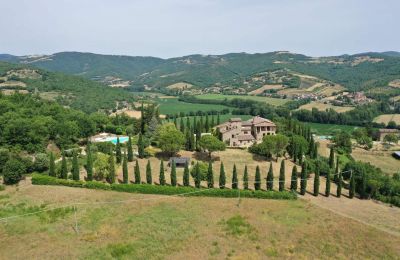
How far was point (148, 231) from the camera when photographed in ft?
119

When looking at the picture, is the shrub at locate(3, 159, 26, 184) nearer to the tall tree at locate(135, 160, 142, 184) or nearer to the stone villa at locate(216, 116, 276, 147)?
the tall tree at locate(135, 160, 142, 184)

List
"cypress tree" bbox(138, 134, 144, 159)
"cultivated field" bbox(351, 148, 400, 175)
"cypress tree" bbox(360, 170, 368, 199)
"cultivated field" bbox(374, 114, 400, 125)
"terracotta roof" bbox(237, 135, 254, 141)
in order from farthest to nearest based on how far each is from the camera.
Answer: "cultivated field" bbox(374, 114, 400, 125), "terracotta roof" bbox(237, 135, 254, 141), "cultivated field" bbox(351, 148, 400, 175), "cypress tree" bbox(138, 134, 144, 159), "cypress tree" bbox(360, 170, 368, 199)

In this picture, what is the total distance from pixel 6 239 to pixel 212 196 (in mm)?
24311

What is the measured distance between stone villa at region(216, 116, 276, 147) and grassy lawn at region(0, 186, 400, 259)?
2977cm

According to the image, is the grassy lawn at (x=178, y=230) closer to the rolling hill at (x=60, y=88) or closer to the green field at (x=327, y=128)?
the green field at (x=327, y=128)

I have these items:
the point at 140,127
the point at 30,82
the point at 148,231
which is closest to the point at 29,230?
the point at 148,231

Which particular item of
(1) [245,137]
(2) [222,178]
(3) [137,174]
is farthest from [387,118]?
(3) [137,174]

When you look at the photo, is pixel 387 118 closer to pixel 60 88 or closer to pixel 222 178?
pixel 222 178

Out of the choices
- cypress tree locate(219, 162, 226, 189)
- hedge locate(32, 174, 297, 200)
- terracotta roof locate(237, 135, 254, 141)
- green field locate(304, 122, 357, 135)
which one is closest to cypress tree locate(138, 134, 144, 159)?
hedge locate(32, 174, 297, 200)

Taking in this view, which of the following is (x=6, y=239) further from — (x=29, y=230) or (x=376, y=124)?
(x=376, y=124)

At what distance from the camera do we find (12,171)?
48969 mm

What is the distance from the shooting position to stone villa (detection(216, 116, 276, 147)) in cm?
7569

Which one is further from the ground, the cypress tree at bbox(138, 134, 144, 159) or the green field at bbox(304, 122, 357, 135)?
the cypress tree at bbox(138, 134, 144, 159)

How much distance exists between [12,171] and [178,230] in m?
26.7
